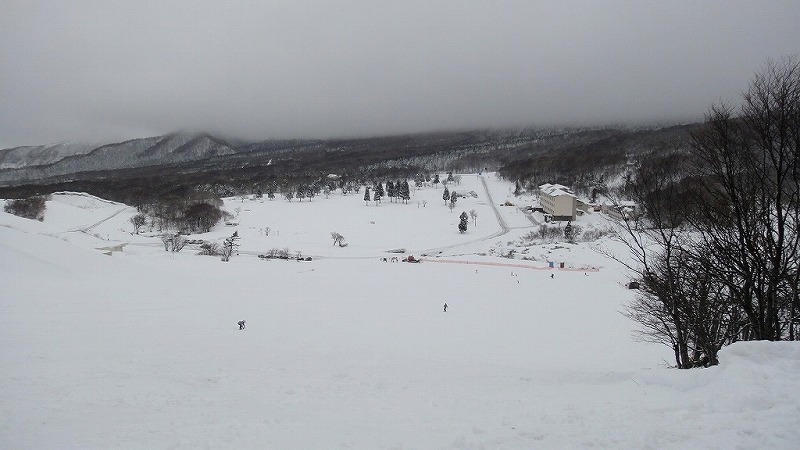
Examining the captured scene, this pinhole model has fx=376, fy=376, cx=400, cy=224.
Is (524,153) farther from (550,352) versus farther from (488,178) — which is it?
(550,352)

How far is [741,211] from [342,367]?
9.81 m

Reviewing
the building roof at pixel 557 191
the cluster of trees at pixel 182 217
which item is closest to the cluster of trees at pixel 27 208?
the cluster of trees at pixel 182 217

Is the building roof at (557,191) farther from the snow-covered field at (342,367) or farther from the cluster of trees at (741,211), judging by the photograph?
the cluster of trees at (741,211)

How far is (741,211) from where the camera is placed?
22.0 feet

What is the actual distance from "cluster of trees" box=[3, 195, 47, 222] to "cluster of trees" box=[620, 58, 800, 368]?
310 ft

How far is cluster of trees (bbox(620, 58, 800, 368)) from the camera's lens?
609cm

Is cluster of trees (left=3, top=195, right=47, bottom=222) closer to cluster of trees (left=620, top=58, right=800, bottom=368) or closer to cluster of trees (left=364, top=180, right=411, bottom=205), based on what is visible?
cluster of trees (left=364, top=180, right=411, bottom=205)

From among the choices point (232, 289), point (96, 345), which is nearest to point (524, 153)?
point (232, 289)

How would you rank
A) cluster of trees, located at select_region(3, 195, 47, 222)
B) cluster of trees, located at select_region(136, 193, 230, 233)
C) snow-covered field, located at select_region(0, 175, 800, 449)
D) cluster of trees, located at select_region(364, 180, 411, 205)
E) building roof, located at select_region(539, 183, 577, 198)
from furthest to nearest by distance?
cluster of trees, located at select_region(364, 180, 411, 205)
cluster of trees, located at select_region(136, 193, 230, 233)
cluster of trees, located at select_region(3, 195, 47, 222)
building roof, located at select_region(539, 183, 577, 198)
snow-covered field, located at select_region(0, 175, 800, 449)

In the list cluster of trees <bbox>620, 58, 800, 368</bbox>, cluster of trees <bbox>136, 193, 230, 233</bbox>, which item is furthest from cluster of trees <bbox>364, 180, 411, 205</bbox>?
cluster of trees <bbox>620, 58, 800, 368</bbox>

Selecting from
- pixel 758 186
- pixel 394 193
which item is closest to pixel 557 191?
pixel 394 193

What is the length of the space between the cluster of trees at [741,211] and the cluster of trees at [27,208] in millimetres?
94528

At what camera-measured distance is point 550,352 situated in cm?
1428

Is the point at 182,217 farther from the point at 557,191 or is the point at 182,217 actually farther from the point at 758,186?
the point at 758,186
